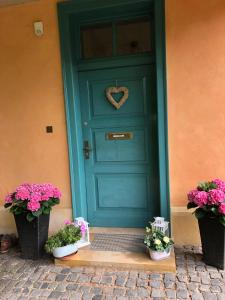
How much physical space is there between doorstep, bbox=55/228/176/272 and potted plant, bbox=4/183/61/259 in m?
0.29

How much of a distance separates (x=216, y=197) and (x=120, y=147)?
1.17 metres

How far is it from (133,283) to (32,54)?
2.45 m

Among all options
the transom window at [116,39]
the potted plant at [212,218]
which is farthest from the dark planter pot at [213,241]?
the transom window at [116,39]

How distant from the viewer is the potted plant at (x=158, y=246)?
238 centimetres

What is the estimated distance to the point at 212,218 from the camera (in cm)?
227

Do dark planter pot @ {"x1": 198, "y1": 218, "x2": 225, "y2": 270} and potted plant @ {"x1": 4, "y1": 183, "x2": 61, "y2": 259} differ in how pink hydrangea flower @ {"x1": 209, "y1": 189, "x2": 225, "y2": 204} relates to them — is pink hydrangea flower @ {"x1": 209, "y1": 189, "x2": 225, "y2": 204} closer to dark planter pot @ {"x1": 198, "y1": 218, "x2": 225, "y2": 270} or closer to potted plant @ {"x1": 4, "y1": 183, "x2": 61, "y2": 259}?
dark planter pot @ {"x1": 198, "y1": 218, "x2": 225, "y2": 270}

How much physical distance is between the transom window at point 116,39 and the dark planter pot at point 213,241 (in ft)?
5.88

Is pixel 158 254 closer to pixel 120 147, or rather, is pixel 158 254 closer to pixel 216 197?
pixel 216 197

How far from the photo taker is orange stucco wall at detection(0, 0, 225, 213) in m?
2.53

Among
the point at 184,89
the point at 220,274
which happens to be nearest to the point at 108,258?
the point at 220,274

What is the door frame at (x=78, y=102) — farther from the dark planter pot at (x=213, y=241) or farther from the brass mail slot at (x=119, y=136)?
the dark planter pot at (x=213, y=241)

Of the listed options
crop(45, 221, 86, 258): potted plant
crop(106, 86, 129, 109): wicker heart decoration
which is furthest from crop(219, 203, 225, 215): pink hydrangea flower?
crop(106, 86, 129, 109): wicker heart decoration

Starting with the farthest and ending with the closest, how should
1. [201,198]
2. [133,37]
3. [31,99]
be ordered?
[31,99], [133,37], [201,198]

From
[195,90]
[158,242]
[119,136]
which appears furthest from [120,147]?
[158,242]
